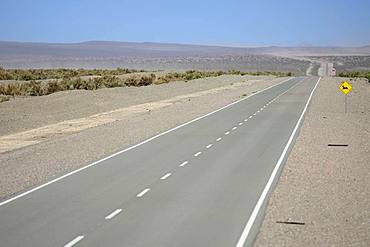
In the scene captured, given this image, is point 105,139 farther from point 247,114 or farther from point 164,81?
point 164,81

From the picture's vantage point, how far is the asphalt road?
9748 mm

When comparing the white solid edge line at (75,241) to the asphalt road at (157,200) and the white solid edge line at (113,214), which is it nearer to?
the asphalt road at (157,200)

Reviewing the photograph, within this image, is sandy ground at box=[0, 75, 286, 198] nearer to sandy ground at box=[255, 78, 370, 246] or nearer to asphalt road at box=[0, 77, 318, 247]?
asphalt road at box=[0, 77, 318, 247]

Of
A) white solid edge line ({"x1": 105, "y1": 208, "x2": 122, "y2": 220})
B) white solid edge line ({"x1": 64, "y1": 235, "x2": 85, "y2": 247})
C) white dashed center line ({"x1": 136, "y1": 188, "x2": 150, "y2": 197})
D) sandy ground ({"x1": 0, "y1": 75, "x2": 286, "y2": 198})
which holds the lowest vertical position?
sandy ground ({"x1": 0, "y1": 75, "x2": 286, "y2": 198})

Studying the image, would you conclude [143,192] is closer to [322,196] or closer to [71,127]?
[322,196]

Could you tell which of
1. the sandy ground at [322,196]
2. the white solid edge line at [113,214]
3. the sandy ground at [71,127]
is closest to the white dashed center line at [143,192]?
the white solid edge line at [113,214]

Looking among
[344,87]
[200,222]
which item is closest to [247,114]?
[344,87]

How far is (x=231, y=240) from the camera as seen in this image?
9.45 meters

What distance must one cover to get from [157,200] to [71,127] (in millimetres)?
17517

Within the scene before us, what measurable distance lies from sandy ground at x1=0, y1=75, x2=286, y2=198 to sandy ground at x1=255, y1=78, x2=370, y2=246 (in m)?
6.34

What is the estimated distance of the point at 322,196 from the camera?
12664 mm

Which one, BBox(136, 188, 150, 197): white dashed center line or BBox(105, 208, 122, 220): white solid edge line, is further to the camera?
BBox(136, 188, 150, 197): white dashed center line

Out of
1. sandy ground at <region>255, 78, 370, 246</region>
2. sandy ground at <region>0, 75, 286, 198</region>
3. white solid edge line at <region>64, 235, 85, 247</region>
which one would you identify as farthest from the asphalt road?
sandy ground at <region>0, 75, 286, 198</region>

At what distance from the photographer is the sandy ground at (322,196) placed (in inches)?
380
